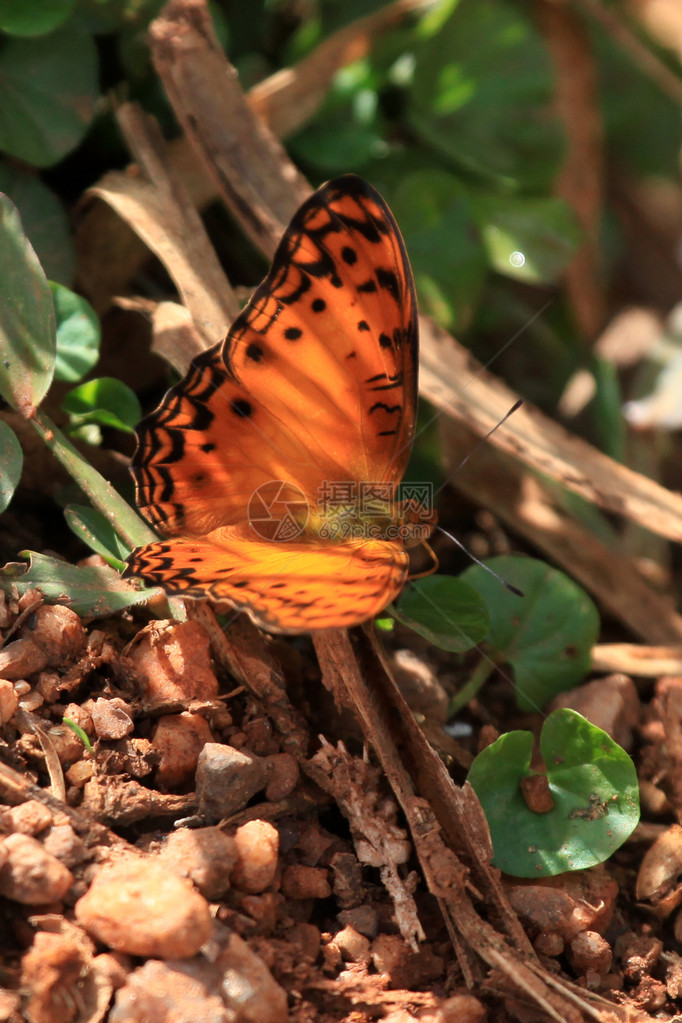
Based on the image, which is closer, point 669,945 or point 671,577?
point 669,945

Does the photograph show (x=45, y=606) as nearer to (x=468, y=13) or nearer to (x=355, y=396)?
(x=355, y=396)

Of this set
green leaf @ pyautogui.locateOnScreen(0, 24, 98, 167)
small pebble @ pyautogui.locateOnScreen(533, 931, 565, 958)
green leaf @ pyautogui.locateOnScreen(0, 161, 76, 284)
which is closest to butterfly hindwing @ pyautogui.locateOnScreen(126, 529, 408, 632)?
small pebble @ pyautogui.locateOnScreen(533, 931, 565, 958)

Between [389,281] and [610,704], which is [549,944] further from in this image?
[389,281]

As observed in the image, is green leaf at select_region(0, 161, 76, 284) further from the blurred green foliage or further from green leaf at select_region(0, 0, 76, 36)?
green leaf at select_region(0, 0, 76, 36)

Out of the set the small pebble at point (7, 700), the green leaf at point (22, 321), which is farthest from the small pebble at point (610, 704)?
the green leaf at point (22, 321)

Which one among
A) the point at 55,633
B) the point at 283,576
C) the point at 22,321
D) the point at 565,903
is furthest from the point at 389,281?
the point at 565,903

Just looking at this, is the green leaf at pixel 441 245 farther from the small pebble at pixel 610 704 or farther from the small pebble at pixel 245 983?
the small pebble at pixel 245 983

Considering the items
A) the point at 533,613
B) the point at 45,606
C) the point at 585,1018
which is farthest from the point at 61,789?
the point at 533,613
